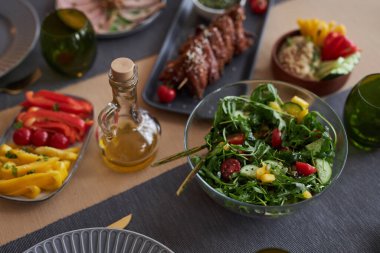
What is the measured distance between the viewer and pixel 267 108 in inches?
50.3

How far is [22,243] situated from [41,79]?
2.14 feet

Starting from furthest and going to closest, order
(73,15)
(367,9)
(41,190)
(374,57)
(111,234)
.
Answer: (367,9)
(374,57)
(73,15)
(41,190)
(111,234)

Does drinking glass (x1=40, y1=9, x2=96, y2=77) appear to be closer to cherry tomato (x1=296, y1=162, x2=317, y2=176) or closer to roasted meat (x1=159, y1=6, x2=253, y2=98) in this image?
roasted meat (x1=159, y1=6, x2=253, y2=98)

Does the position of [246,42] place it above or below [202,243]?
above

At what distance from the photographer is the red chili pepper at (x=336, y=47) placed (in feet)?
5.03

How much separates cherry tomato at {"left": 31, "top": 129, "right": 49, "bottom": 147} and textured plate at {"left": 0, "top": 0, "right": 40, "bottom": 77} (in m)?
0.33

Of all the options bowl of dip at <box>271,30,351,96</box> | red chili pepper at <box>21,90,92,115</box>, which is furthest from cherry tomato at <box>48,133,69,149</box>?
bowl of dip at <box>271,30,351,96</box>

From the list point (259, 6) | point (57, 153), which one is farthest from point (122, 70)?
point (259, 6)

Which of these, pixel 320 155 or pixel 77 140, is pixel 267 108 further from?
pixel 77 140

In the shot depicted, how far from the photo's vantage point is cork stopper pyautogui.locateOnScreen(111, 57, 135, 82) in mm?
1124

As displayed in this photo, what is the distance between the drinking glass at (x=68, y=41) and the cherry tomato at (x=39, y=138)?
0.99 ft

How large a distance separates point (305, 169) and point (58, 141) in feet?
2.39

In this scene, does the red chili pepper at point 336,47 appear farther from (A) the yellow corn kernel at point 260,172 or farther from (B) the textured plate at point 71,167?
(B) the textured plate at point 71,167

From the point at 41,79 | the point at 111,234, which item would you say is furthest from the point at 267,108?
the point at 41,79
